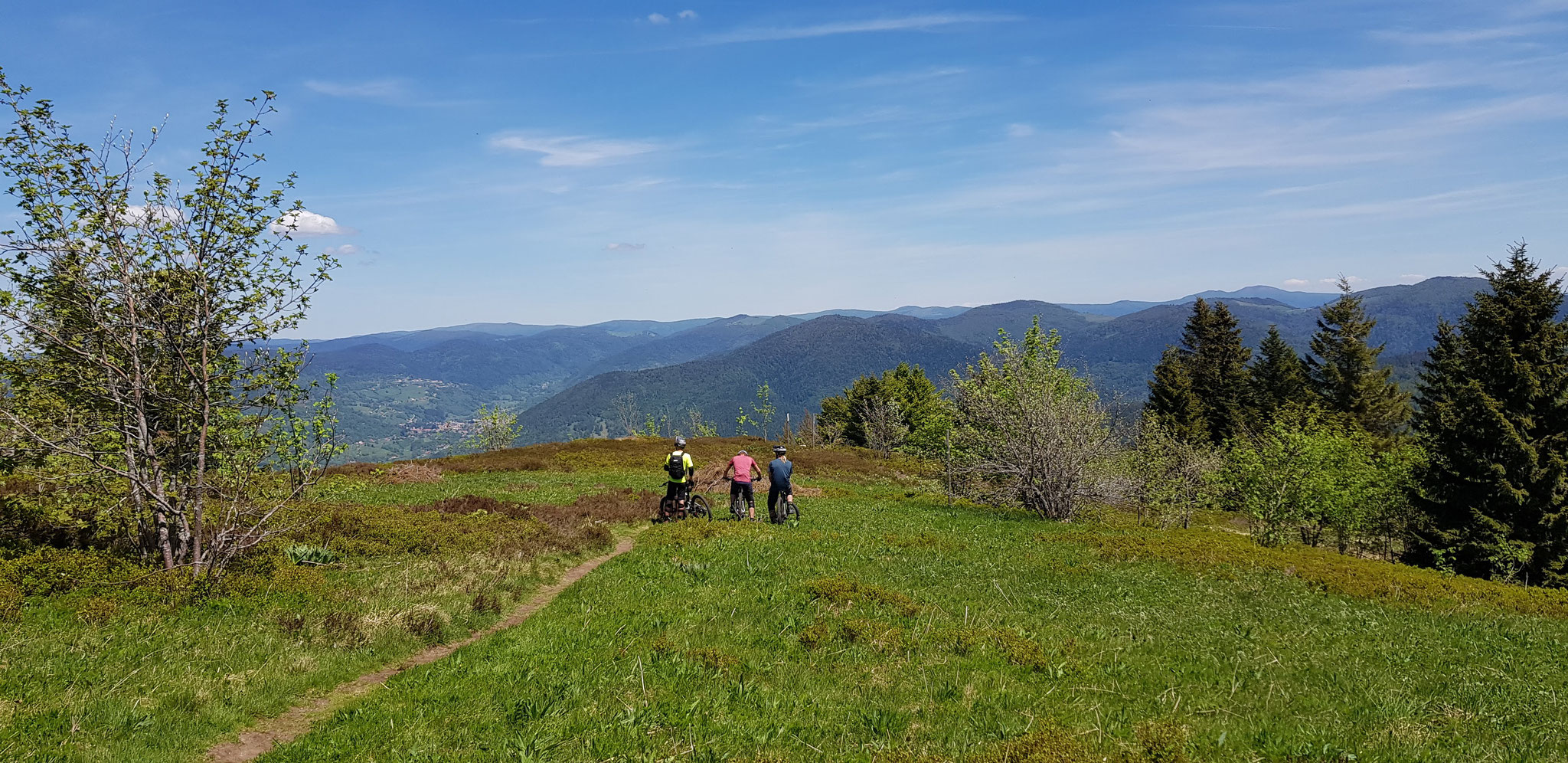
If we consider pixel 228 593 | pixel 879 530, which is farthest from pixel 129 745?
pixel 879 530

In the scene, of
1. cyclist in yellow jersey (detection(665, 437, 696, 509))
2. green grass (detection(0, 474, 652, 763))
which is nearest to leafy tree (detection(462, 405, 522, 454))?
cyclist in yellow jersey (detection(665, 437, 696, 509))

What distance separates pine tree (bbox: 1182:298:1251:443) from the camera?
249ft

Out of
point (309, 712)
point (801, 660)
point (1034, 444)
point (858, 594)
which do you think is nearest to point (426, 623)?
point (309, 712)

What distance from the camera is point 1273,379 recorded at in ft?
262

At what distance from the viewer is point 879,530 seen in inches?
930

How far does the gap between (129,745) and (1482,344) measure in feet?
173

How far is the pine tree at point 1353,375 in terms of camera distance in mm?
70500

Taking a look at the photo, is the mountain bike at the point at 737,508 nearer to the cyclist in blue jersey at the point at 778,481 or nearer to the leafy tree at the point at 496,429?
the cyclist in blue jersey at the point at 778,481

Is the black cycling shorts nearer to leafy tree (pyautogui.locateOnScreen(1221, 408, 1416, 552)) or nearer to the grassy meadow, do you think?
the grassy meadow

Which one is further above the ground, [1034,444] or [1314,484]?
[1034,444]

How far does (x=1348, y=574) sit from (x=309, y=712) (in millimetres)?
22838

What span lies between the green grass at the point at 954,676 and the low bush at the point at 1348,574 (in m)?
0.91

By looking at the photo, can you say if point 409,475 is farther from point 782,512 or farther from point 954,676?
point 954,676

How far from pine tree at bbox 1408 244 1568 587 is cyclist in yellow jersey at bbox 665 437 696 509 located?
3323 cm
